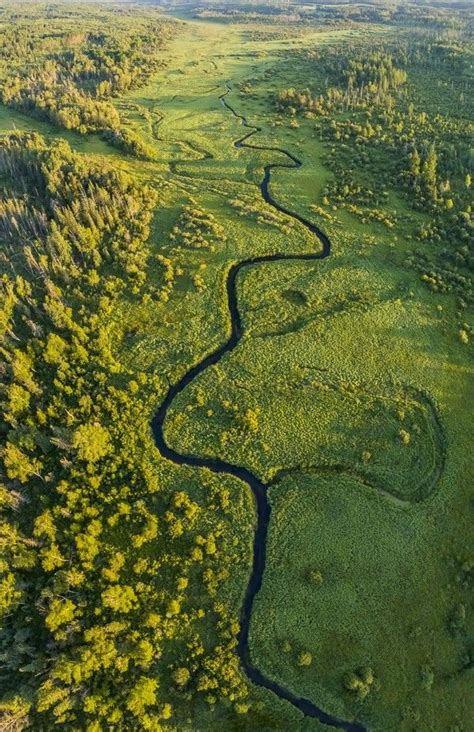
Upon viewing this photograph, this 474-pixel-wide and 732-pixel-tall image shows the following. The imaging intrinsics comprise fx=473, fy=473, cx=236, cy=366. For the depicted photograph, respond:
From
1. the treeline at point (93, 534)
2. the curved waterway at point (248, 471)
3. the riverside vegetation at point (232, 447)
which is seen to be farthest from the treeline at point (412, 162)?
the treeline at point (93, 534)

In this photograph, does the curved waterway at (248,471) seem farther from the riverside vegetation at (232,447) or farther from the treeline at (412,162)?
the treeline at (412,162)

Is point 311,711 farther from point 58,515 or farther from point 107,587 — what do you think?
point 58,515

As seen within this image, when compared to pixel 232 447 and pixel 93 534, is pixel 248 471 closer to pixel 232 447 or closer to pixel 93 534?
pixel 232 447

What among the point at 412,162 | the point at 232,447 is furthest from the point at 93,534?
the point at 412,162

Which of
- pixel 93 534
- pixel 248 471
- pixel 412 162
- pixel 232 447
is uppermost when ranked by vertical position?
pixel 412 162

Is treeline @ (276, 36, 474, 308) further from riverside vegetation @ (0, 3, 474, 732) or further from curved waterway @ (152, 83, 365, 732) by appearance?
curved waterway @ (152, 83, 365, 732)
